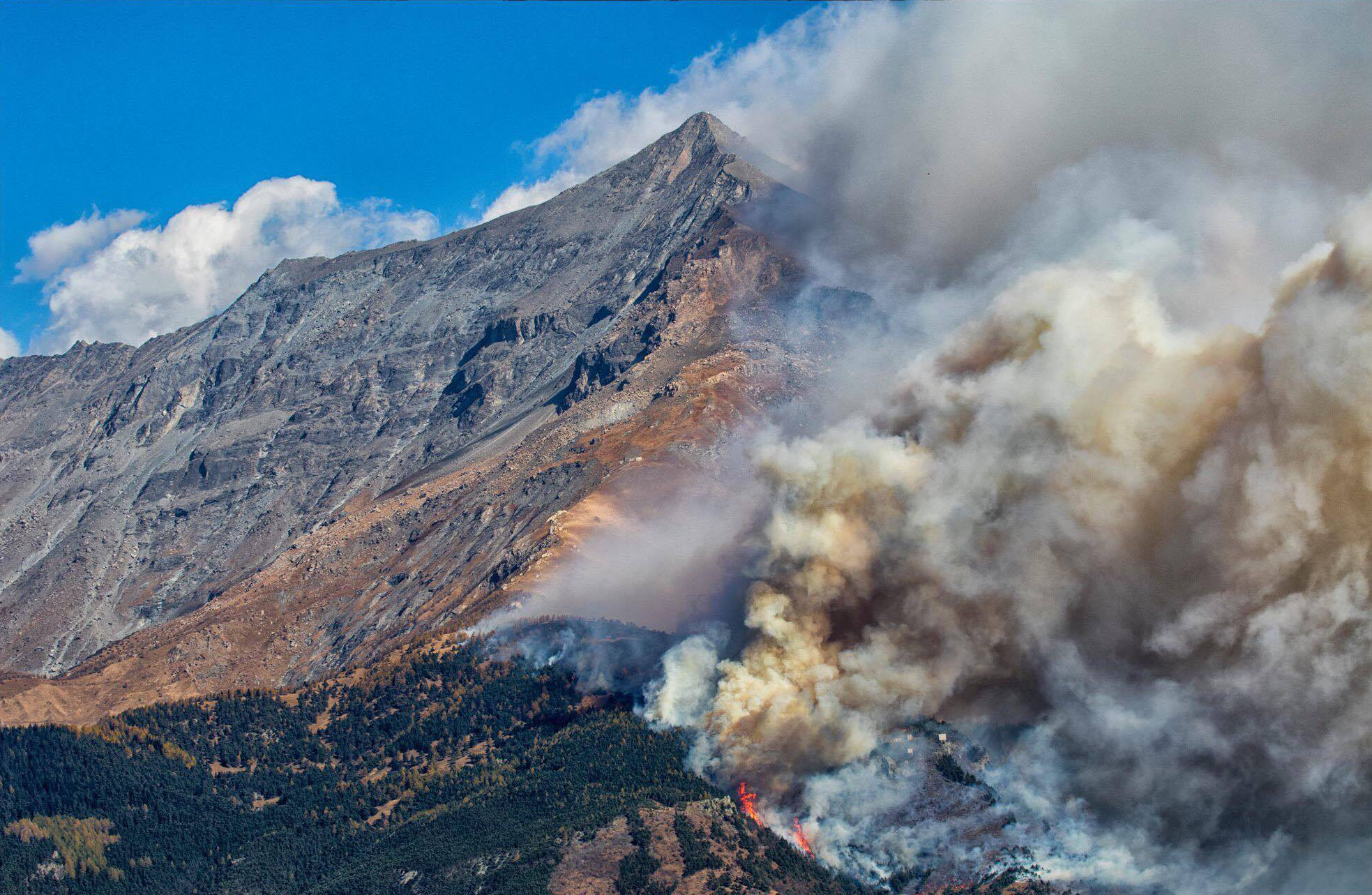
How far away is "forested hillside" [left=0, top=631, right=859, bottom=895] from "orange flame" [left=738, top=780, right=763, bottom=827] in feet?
6.98

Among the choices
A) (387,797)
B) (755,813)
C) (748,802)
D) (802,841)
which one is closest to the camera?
(802,841)

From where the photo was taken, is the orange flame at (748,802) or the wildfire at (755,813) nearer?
the wildfire at (755,813)

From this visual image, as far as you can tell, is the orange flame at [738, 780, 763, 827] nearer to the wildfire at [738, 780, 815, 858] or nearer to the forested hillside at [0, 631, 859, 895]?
the wildfire at [738, 780, 815, 858]

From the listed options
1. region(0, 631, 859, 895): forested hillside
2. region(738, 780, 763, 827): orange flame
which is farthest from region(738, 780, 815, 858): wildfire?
region(0, 631, 859, 895): forested hillside

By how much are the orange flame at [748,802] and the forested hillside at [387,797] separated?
2.13m

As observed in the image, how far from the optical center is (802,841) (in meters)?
115

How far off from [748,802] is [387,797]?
49551 mm

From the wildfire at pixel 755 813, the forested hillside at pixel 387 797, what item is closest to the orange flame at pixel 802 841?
the wildfire at pixel 755 813

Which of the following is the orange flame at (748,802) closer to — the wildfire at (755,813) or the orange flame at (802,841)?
the wildfire at (755,813)

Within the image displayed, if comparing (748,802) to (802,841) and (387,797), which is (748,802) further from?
(387,797)

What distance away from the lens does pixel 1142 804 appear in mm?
105188

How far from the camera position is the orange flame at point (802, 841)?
375 ft

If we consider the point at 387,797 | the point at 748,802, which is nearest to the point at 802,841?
the point at 748,802

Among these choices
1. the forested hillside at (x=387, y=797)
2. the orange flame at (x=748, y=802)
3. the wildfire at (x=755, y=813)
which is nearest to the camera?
the forested hillside at (x=387, y=797)
